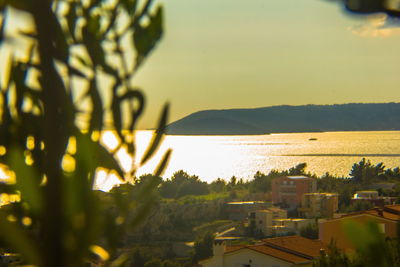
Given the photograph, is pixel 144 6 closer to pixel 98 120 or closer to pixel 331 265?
pixel 98 120

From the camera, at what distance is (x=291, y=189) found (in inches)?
2611

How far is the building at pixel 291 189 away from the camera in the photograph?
65.3 m

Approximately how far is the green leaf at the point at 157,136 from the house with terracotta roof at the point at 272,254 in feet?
73.1

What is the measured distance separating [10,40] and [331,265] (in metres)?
11.7

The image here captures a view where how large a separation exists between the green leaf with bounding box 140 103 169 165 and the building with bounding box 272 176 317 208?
6394 cm

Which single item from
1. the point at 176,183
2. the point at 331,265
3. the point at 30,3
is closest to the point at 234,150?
the point at 176,183

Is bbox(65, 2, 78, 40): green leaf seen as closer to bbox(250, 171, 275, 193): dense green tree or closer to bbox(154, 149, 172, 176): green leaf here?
bbox(154, 149, 172, 176): green leaf

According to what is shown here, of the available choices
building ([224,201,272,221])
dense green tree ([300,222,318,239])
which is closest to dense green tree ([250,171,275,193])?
building ([224,201,272,221])

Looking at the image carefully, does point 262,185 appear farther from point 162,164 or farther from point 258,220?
Result: point 162,164

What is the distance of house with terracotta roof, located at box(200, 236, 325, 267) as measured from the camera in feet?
78.5

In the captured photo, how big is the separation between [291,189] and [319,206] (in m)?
11.3

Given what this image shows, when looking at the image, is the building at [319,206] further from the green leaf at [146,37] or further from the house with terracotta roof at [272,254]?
the green leaf at [146,37]

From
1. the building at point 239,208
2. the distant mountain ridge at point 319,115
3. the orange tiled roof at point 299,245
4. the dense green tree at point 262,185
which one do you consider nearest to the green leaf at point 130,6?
the orange tiled roof at point 299,245

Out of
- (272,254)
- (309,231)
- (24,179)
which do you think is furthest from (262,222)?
(24,179)
